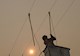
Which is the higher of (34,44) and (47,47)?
(47,47)

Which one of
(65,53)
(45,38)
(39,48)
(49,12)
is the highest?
(49,12)

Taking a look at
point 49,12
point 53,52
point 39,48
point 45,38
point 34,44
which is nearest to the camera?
point 53,52

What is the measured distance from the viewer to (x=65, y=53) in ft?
7.11

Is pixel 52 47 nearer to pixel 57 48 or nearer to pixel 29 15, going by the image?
pixel 57 48

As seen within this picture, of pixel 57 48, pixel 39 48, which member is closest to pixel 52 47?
pixel 57 48

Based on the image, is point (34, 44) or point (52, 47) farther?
point (34, 44)

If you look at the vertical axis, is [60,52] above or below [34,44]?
above

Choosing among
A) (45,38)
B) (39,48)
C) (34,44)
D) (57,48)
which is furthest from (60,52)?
(39,48)

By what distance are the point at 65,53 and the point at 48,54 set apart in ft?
0.59

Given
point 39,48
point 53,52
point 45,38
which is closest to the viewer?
point 53,52

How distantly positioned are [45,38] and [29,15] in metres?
2.12

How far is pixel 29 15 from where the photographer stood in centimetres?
434

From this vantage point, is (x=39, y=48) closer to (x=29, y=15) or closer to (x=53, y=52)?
(x=29, y=15)

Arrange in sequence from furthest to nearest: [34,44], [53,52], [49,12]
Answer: [34,44], [49,12], [53,52]
